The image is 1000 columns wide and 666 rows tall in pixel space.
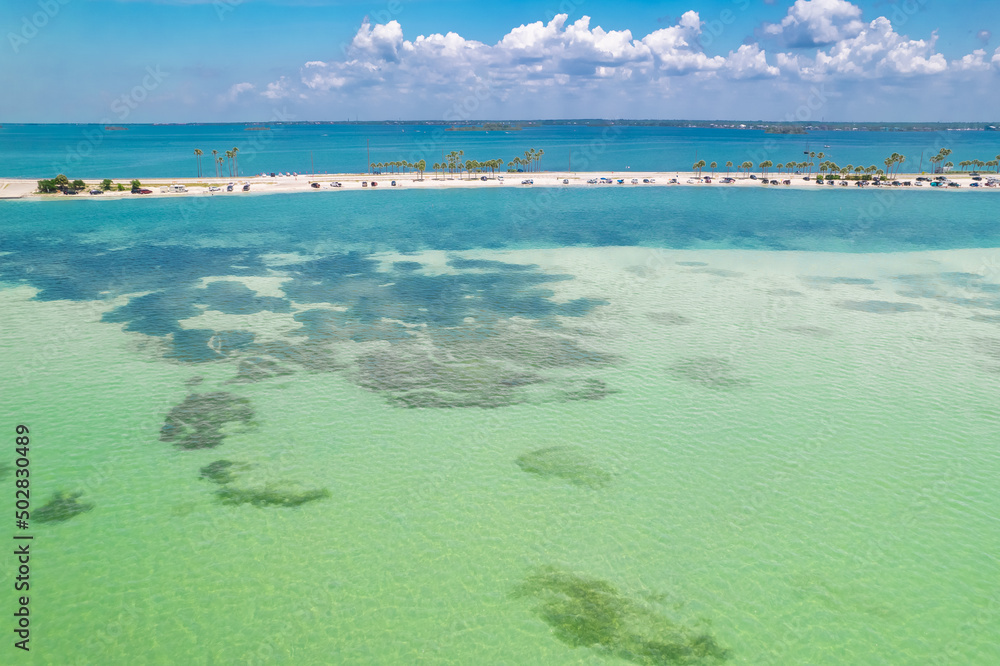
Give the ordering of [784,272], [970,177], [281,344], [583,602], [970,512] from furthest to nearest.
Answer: [970,177] < [784,272] < [281,344] < [970,512] < [583,602]

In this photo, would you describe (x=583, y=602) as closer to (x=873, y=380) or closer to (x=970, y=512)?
(x=970, y=512)

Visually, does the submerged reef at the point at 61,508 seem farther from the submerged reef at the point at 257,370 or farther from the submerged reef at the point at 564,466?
the submerged reef at the point at 564,466

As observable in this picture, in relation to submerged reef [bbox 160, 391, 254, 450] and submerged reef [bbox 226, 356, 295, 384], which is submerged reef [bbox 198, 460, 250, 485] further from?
submerged reef [bbox 226, 356, 295, 384]

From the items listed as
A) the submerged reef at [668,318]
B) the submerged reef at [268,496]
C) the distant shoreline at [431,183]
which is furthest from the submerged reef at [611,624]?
the distant shoreline at [431,183]

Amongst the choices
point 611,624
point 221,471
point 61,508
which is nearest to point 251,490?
point 221,471

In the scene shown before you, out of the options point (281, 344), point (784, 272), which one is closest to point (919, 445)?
point (784, 272)

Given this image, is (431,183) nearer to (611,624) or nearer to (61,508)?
(61,508)
